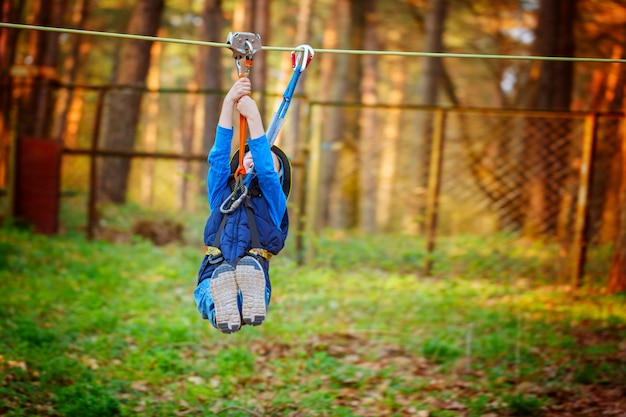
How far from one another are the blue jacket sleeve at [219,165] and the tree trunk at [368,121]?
40.1ft

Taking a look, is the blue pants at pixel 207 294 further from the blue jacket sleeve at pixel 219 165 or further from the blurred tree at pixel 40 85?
the blurred tree at pixel 40 85

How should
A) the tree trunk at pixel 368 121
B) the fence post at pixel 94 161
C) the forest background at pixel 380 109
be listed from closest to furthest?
1. the forest background at pixel 380 109
2. the fence post at pixel 94 161
3. the tree trunk at pixel 368 121

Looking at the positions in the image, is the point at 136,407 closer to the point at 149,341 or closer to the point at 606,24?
the point at 149,341

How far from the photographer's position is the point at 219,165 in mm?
4547

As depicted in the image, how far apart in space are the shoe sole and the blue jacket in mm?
129

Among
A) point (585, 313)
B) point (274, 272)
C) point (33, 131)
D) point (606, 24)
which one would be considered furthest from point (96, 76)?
point (585, 313)

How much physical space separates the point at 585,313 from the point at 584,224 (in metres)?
1.72

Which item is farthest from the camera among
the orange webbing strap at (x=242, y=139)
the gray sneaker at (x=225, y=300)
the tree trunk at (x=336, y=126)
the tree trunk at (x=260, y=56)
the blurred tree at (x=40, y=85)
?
the tree trunk at (x=336, y=126)

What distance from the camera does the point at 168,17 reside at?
2203 cm

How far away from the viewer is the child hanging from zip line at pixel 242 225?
14.1 ft

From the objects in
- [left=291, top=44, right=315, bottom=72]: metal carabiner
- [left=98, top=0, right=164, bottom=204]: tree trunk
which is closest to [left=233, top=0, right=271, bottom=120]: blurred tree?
[left=98, top=0, right=164, bottom=204]: tree trunk

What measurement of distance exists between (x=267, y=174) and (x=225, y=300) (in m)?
0.85

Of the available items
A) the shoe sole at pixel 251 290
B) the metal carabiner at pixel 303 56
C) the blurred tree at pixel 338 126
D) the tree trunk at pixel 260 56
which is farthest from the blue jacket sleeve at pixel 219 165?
the blurred tree at pixel 338 126

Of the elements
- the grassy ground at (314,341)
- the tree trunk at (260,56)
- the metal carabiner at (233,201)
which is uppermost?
the tree trunk at (260,56)
